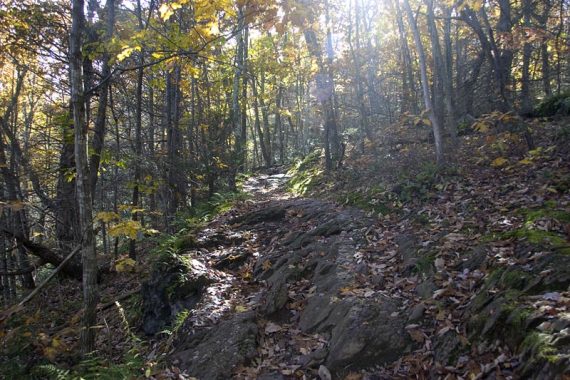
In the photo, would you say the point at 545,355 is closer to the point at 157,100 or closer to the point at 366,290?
the point at 366,290

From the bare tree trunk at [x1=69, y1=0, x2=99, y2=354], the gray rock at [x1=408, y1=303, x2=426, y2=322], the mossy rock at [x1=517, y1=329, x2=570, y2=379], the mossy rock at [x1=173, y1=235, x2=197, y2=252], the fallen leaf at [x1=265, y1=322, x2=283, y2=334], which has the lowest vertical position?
the fallen leaf at [x1=265, y1=322, x2=283, y2=334]

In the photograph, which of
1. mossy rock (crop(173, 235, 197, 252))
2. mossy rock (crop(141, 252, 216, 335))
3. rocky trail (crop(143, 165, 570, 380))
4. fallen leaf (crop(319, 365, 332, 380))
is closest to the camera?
rocky trail (crop(143, 165, 570, 380))

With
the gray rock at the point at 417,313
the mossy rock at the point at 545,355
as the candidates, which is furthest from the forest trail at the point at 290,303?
the mossy rock at the point at 545,355

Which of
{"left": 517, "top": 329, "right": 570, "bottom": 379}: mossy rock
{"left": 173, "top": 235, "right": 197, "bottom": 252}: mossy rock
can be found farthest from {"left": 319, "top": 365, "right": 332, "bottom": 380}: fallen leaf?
{"left": 173, "top": 235, "right": 197, "bottom": 252}: mossy rock

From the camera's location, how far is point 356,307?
505cm

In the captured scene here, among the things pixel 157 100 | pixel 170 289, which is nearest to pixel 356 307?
pixel 170 289

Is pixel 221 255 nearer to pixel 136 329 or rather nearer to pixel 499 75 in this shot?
pixel 136 329

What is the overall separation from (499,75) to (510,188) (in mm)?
3418

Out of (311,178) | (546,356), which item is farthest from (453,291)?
(311,178)

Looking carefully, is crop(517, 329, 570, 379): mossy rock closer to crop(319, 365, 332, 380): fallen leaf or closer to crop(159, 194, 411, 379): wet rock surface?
crop(159, 194, 411, 379): wet rock surface

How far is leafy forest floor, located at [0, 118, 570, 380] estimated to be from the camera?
3869 mm

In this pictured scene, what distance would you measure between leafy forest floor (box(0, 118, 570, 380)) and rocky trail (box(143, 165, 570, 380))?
19mm

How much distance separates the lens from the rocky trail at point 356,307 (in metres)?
3.62

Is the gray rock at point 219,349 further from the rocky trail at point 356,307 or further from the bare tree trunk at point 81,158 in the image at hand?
the bare tree trunk at point 81,158
